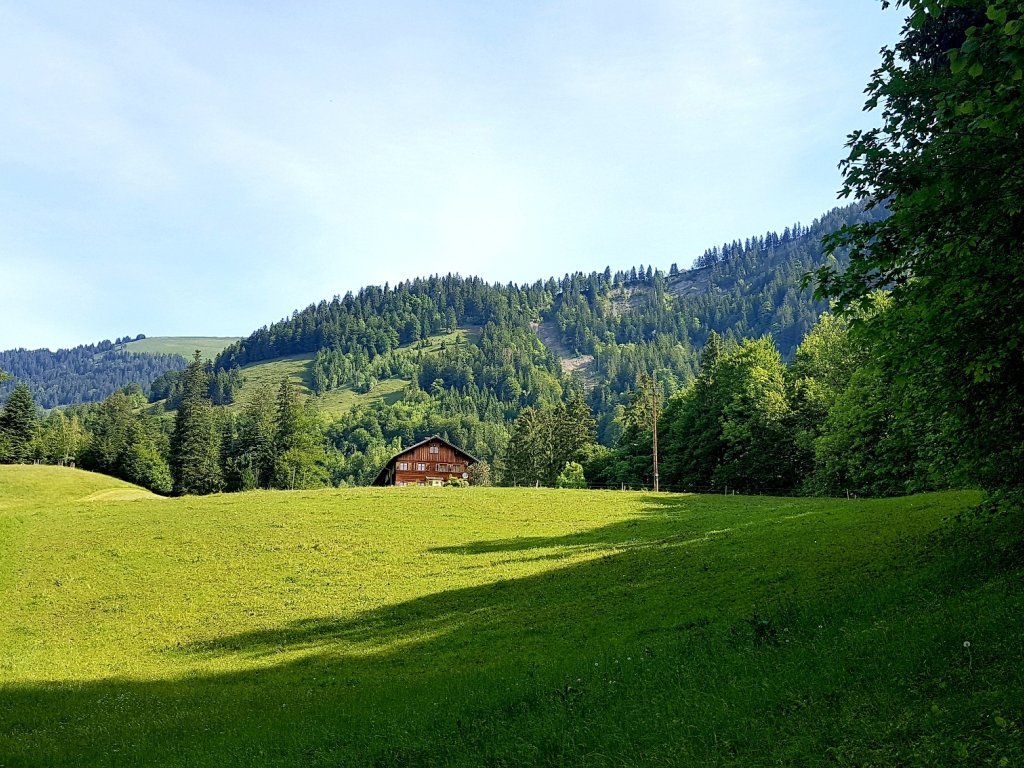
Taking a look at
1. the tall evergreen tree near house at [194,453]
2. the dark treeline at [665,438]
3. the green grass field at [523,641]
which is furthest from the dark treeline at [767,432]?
the tall evergreen tree near house at [194,453]

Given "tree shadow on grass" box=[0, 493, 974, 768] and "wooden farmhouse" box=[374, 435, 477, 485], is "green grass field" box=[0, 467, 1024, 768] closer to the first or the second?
"tree shadow on grass" box=[0, 493, 974, 768]

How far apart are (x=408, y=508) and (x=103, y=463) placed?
9610 centimetres

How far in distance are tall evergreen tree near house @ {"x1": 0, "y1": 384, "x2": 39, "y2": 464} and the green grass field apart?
8317 cm

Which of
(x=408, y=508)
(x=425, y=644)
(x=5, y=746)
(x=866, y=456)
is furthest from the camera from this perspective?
(x=408, y=508)

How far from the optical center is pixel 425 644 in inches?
1028

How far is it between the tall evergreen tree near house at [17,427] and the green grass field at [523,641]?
83171 millimetres

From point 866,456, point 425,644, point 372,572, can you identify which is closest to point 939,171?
point 425,644

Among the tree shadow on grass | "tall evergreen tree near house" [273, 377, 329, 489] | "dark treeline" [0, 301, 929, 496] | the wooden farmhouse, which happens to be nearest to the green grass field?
the tree shadow on grass

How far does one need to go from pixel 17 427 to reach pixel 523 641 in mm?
131754

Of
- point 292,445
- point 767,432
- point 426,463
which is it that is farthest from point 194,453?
point 767,432

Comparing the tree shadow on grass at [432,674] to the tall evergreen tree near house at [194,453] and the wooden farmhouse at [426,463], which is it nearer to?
the tall evergreen tree near house at [194,453]

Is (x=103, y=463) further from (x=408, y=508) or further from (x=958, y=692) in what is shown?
(x=958, y=692)

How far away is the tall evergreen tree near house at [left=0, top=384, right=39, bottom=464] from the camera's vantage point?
121125 millimetres

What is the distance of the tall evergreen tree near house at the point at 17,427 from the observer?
12112 centimetres
